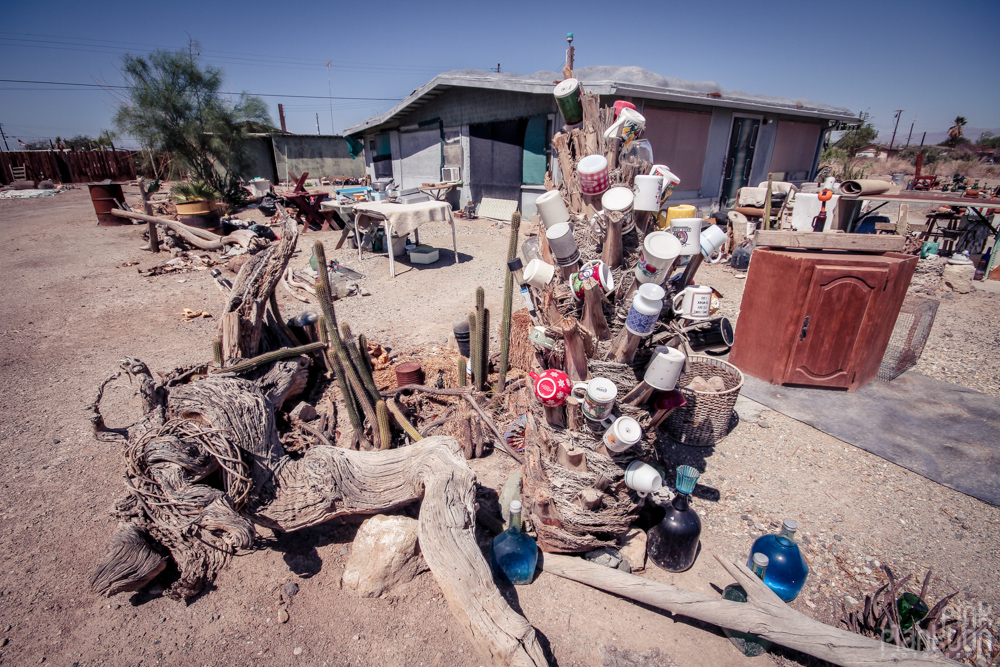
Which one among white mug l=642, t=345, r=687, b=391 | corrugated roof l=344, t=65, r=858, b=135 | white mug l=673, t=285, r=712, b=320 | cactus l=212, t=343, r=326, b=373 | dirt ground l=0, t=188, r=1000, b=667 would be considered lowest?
dirt ground l=0, t=188, r=1000, b=667

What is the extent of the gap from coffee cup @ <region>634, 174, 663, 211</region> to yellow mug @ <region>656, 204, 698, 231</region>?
0.18m

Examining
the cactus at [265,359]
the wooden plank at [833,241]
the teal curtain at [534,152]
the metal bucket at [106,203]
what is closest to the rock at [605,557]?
the cactus at [265,359]

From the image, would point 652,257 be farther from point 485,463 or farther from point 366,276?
point 366,276

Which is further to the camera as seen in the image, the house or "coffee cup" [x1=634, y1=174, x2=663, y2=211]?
the house

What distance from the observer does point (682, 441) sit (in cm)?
323

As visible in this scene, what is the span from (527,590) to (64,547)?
2.57m

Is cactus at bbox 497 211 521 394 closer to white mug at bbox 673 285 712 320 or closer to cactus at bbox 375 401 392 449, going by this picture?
cactus at bbox 375 401 392 449

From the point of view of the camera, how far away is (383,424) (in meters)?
2.91

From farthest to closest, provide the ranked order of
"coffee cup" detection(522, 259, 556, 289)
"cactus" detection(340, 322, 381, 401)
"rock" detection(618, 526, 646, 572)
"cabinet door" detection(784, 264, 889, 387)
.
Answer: "cabinet door" detection(784, 264, 889, 387) < "cactus" detection(340, 322, 381, 401) < "rock" detection(618, 526, 646, 572) < "coffee cup" detection(522, 259, 556, 289)

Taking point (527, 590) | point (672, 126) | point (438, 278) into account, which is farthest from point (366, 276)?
point (672, 126)

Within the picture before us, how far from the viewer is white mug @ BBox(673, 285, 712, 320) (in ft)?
7.72

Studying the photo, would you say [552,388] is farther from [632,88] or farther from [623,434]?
[632,88]

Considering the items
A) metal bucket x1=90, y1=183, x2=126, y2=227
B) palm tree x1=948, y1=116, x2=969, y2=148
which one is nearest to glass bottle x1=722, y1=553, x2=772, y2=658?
metal bucket x1=90, y1=183, x2=126, y2=227

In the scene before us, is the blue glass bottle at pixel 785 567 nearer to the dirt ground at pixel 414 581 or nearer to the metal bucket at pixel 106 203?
the dirt ground at pixel 414 581
